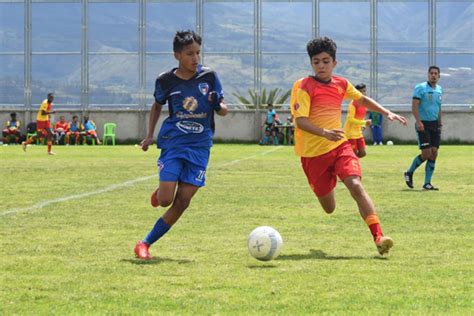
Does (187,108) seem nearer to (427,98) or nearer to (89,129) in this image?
(427,98)

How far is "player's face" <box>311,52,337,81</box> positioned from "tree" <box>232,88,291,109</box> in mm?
41231

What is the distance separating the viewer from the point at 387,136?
49.5 metres

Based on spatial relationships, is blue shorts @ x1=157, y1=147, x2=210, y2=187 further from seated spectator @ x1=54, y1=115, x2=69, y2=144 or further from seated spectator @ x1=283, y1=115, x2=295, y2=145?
seated spectator @ x1=54, y1=115, x2=69, y2=144

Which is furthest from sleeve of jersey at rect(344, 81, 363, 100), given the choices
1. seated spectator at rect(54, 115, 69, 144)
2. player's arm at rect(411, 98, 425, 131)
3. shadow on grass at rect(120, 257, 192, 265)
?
seated spectator at rect(54, 115, 69, 144)

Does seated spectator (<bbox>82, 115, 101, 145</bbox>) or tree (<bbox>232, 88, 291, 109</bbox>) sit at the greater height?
tree (<bbox>232, 88, 291, 109</bbox>)

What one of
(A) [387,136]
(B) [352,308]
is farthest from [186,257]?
(A) [387,136]

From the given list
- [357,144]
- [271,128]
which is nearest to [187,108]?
[357,144]

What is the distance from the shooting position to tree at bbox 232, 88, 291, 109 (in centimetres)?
5125

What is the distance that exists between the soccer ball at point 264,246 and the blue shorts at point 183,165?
2.71 ft

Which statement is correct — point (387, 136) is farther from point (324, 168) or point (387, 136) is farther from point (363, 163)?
point (324, 168)

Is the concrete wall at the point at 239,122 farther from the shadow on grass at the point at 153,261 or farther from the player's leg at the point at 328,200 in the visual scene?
the shadow on grass at the point at 153,261

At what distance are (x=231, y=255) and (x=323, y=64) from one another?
192 cm

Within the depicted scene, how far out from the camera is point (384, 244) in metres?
8.80

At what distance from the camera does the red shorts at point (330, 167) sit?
9672mm
